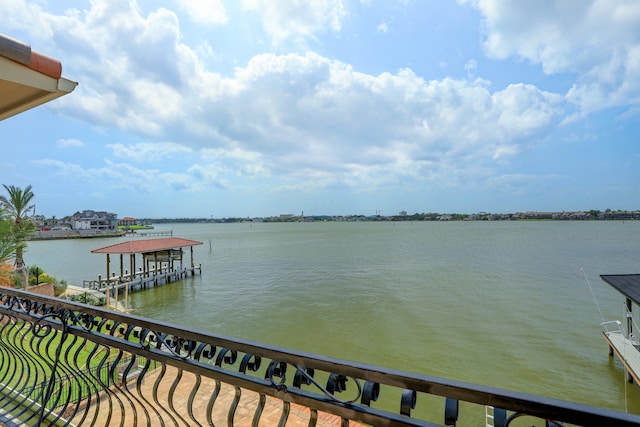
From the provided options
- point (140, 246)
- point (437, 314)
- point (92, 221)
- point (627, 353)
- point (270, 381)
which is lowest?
point (437, 314)

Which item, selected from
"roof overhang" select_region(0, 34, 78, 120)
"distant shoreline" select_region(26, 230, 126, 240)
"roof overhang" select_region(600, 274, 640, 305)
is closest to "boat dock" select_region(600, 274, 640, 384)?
"roof overhang" select_region(600, 274, 640, 305)

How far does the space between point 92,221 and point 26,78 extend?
4192 inches

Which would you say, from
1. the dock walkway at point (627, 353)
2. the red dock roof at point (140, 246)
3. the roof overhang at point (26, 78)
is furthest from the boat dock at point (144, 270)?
the dock walkway at point (627, 353)

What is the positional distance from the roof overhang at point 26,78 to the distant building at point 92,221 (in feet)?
343

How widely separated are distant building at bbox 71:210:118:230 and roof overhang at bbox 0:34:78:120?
104619 mm

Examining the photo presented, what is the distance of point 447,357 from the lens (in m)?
11.3

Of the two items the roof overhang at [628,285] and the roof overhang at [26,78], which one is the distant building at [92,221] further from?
the roof overhang at [628,285]

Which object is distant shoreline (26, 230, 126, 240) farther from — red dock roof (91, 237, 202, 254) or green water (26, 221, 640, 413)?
red dock roof (91, 237, 202, 254)

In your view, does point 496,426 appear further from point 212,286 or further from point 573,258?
point 573,258

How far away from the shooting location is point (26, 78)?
70.6 inches

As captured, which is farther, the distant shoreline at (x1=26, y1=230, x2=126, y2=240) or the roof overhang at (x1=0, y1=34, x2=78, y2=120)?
the distant shoreline at (x1=26, y1=230, x2=126, y2=240)

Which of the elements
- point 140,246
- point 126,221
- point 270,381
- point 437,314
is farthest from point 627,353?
point 126,221

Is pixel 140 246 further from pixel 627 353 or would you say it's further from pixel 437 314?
pixel 627 353

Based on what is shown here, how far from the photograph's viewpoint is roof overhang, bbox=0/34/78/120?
5.49 feet
